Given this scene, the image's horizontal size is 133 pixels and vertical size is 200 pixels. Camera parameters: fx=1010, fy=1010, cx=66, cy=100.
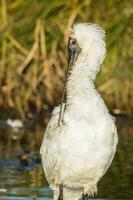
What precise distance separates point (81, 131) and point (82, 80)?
27.1 inches

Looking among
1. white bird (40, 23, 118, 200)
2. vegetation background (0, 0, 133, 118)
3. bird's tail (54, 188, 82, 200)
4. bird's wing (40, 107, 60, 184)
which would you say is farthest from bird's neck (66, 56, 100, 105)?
vegetation background (0, 0, 133, 118)

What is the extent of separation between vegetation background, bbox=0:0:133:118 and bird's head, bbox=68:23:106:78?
7146mm

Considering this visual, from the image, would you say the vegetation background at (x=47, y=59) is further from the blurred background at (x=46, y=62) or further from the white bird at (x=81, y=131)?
the white bird at (x=81, y=131)

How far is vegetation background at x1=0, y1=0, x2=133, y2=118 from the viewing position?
17656mm

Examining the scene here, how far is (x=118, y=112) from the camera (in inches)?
704

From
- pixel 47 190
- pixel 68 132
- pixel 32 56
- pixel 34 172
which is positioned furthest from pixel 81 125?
pixel 32 56

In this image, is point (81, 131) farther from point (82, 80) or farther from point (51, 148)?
point (82, 80)

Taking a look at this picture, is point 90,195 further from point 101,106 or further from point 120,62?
point 120,62

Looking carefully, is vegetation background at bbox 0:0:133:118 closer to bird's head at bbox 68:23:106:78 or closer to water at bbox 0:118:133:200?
water at bbox 0:118:133:200

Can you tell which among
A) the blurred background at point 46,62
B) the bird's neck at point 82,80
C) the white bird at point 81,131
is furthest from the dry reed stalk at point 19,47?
the bird's neck at point 82,80

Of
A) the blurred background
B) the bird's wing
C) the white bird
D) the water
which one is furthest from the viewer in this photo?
the blurred background

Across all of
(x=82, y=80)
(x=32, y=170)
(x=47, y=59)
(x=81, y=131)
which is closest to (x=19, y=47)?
(x=47, y=59)

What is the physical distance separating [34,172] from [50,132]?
3012 millimetres

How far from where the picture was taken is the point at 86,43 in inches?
408
